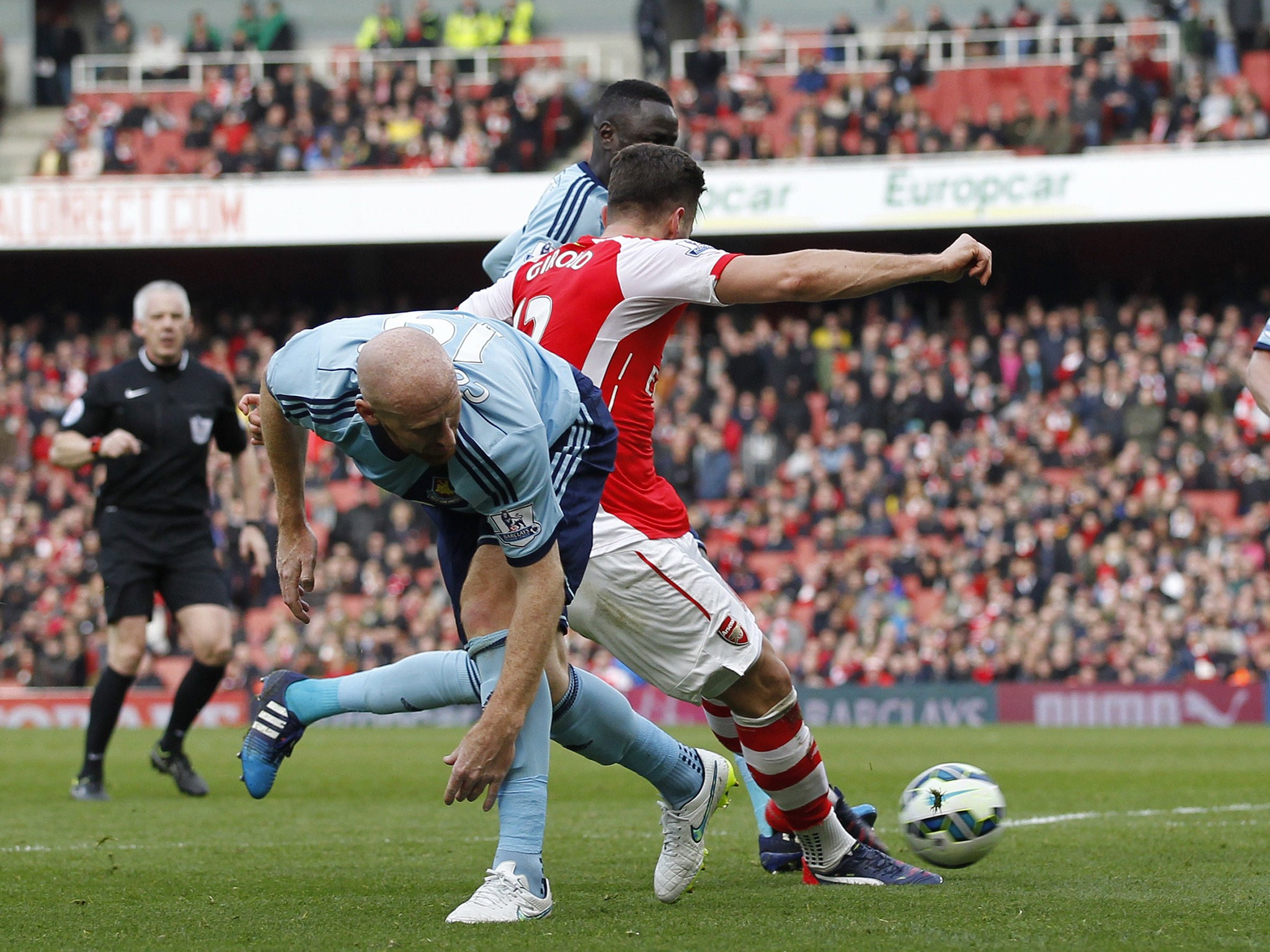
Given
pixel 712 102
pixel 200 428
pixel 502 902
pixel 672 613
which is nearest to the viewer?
pixel 502 902

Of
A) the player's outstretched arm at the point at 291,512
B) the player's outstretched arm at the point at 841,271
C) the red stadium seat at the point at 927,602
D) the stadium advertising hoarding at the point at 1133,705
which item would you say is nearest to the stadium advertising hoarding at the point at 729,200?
the red stadium seat at the point at 927,602

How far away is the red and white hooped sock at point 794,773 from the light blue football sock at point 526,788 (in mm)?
976

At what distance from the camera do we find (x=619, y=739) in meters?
5.05

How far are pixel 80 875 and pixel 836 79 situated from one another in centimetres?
2082

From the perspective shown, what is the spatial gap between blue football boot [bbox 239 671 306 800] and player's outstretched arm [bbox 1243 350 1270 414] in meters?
3.55

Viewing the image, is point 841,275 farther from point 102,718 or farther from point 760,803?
point 102,718

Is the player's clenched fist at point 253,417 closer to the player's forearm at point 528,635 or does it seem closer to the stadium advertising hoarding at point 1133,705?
the player's forearm at point 528,635

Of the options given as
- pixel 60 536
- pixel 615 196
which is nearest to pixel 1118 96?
pixel 60 536

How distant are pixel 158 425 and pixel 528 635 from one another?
5338 millimetres

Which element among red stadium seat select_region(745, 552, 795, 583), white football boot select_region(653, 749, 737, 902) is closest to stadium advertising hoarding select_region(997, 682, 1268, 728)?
red stadium seat select_region(745, 552, 795, 583)

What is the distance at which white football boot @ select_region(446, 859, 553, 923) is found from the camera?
4.34 metres

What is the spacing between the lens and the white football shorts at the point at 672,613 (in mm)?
5145

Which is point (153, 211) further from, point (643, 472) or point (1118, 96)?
point (643, 472)

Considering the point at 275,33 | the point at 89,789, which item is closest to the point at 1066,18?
the point at 275,33
